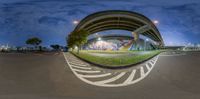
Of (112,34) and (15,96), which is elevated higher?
(112,34)

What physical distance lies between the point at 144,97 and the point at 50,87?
13.6ft

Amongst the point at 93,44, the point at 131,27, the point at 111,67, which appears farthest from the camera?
the point at 93,44

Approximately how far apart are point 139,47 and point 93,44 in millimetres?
19082

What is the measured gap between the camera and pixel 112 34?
9525 centimetres

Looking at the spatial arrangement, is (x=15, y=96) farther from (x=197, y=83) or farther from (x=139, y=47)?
(x=139, y=47)

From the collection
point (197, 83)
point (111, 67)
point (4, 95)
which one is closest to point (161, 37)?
point (111, 67)

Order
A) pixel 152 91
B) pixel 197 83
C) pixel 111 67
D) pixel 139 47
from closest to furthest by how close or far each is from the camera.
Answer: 1. pixel 152 91
2. pixel 197 83
3. pixel 111 67
4. pixel 139 47

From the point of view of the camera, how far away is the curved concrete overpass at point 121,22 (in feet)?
234

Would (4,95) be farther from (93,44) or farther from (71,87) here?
(93,44)

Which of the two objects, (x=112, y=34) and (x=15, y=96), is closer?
(x=15, y=96)

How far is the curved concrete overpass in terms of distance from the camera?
7138cm

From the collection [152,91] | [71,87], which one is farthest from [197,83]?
[71,87]

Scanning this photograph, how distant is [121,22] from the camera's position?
80375 millimetres

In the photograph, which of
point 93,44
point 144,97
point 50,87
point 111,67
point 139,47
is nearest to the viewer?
point 144,97
